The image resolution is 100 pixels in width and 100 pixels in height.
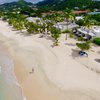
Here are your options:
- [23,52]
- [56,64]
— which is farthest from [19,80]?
[23,52]

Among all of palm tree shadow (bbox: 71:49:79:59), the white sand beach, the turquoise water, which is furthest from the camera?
palm tree shadow (bbox: 71:49:79:59)

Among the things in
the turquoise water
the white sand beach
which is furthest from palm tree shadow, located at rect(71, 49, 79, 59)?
the turquoise water

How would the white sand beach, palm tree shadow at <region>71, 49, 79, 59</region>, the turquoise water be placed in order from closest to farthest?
the white sand beach < the turquoise water < palm tree shadow at <region>71, 49, 79, 59</region>

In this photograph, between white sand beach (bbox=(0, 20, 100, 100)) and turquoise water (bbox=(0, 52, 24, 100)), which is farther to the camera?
turquoise water (bbox=(0, 52, 24, 100))

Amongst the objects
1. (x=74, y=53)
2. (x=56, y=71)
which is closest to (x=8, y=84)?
(x=56, y=71)

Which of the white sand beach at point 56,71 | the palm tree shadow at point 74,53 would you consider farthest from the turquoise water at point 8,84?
the palm tree shadow at point 74,53

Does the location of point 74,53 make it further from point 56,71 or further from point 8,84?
point 8,84

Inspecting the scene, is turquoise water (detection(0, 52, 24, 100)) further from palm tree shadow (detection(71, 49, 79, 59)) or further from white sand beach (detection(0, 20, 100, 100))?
palm tree shadow (detection(71, 49, 79, 59))

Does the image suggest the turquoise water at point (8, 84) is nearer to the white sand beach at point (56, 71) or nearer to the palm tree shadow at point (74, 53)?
the white sand beach at point (56, 71)
